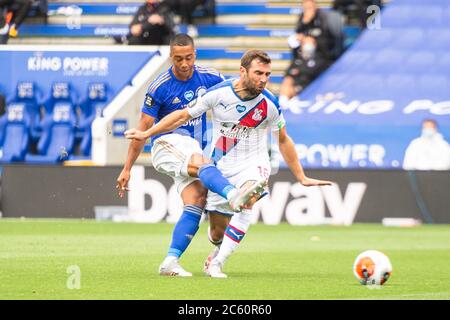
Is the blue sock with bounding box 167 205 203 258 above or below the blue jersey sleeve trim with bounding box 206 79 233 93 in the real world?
below

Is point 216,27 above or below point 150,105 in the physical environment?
above

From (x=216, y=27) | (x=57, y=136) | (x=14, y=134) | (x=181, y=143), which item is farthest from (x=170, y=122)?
(x=216, y=27)

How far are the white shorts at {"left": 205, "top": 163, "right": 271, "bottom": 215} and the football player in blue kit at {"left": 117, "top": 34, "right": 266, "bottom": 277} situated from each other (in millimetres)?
101

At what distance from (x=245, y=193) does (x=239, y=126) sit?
97cm

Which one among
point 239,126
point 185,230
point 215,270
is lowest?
point 215,270

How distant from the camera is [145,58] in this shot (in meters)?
22.9

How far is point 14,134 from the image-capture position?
22406 millimetres

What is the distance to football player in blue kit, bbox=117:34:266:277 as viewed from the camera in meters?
11.3

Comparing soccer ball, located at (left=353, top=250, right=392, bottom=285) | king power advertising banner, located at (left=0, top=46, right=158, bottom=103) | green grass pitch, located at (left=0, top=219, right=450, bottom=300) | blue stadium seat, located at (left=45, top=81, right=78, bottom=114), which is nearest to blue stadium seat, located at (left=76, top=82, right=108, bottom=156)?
king power advertising banner, located at (left=0, top=46, right=158, bottom=103)

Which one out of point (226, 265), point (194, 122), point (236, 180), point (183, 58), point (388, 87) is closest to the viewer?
point (236, 180)

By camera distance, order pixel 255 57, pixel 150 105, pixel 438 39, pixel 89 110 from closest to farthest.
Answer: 1. pixel 255 57
2. pixel 150 105
3. pixel 89 110
4. pixel 438 39

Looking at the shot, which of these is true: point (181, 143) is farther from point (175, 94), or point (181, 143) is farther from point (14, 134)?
point (14, 134)

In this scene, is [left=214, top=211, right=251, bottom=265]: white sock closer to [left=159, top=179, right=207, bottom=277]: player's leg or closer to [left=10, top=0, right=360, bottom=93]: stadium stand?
[left=159, top=179, right=207, bottom=277]: player's leg
